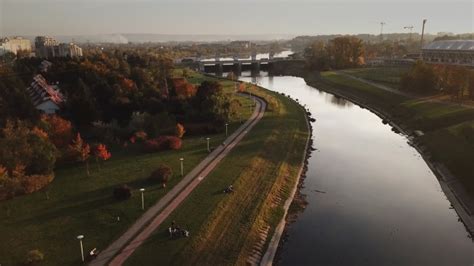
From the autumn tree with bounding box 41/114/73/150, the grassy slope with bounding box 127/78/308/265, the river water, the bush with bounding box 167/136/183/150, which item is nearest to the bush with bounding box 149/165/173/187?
the grassy slope with bounding box 127/78/308/265

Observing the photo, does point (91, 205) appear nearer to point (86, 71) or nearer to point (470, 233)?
point (470, 233)

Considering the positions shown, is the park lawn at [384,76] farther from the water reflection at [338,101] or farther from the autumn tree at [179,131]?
the autumn tree at [179,131]

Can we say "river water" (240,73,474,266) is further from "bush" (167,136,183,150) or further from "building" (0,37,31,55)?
"building" (0,37,31,55)

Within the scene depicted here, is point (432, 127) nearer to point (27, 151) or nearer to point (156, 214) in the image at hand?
point (156, 214)

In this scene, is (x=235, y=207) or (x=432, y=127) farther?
(x=432, y=127)

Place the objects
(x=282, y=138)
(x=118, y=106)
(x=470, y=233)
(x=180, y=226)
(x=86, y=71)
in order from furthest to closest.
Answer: (x=86, y=71) → (x=118, y=106) → (x=282, y=138) → (x=470, y=233) → (x=180, y=226)

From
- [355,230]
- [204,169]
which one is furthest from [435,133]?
[204,169]

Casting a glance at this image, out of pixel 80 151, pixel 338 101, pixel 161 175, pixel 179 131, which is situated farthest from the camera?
pixel 338 101

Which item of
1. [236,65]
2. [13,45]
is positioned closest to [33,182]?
[236,65]
